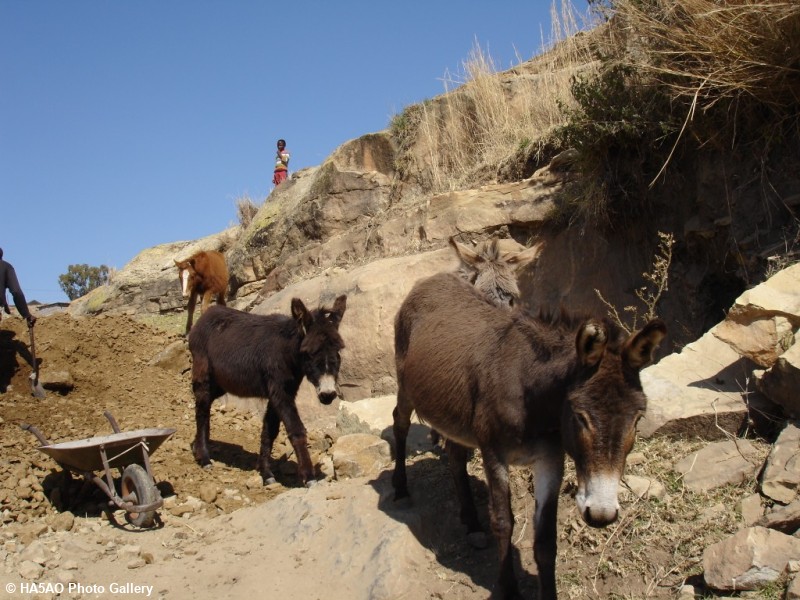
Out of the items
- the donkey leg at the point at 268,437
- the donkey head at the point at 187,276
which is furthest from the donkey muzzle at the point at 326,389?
the donkey head at the point at 187,276

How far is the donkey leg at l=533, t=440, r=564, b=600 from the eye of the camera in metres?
4.04

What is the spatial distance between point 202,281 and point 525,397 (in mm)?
11507

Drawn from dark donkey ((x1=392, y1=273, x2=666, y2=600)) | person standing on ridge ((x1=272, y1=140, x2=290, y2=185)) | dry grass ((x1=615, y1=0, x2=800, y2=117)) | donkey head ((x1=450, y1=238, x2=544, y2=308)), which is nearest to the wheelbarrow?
dark donkey ((x1=392, y1=273, x2=666, y2=600))

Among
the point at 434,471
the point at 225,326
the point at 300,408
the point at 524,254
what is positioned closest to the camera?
the point at 434,471

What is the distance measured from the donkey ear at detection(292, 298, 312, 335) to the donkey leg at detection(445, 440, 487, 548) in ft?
8.56

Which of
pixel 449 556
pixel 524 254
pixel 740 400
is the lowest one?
pixel 449 556

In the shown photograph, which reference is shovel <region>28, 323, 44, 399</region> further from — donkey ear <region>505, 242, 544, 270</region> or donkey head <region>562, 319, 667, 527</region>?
donkey head <region>562, 319, 667, 527</region>

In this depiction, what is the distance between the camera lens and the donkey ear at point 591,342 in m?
3.60

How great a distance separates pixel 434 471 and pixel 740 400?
2.64 meters

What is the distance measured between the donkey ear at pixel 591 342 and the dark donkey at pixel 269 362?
3688 millimetres

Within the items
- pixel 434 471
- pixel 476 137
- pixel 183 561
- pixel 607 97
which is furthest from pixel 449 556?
pixel 476 137

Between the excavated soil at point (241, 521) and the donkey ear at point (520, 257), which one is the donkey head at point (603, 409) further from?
the donkey ear at point (520, 257)

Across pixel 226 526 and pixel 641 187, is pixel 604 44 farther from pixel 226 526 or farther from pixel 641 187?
pixel 226 526

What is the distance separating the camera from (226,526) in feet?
21.1
